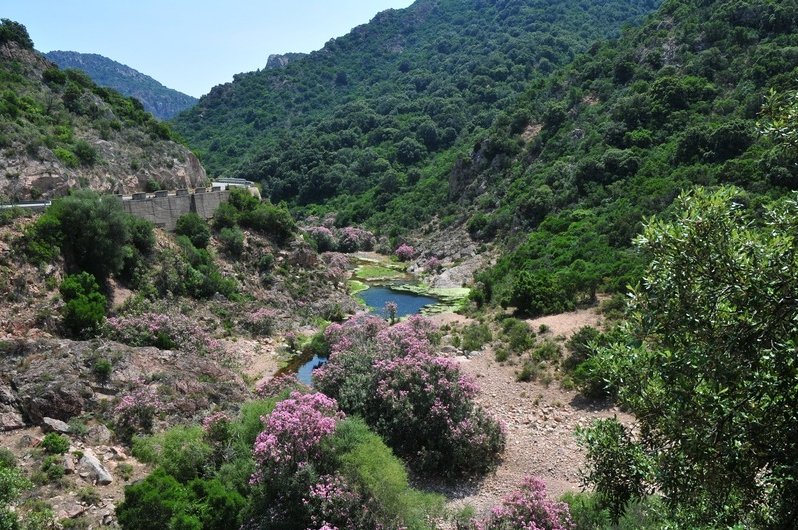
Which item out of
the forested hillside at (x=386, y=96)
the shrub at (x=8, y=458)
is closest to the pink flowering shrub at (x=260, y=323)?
the shrub at (x=8, y=458)

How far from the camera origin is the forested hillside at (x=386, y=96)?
68.1 meters

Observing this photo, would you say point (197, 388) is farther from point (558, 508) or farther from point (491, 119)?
point (491, 119)

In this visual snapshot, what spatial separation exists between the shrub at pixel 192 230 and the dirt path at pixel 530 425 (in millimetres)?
14865

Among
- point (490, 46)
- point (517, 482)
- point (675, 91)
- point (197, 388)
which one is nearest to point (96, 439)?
point (197, 388)

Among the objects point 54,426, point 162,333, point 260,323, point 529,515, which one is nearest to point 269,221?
point 260,323

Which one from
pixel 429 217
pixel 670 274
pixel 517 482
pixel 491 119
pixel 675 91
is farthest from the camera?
pixel 491 119

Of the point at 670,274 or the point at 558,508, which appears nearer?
the point at 670,274

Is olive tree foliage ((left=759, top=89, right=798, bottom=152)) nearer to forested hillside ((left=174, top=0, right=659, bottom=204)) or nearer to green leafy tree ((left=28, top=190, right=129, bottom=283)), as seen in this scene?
green leafy tree ((left=28, top=190, right=129, bottom=283))

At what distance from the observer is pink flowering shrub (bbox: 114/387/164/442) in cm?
1368

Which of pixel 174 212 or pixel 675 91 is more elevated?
pixel 675 91

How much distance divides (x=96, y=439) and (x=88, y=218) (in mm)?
10354

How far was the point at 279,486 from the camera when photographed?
33.5ft

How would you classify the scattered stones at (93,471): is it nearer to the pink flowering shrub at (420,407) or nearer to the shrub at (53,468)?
the shrub at (53,468)

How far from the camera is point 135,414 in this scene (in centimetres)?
1402
